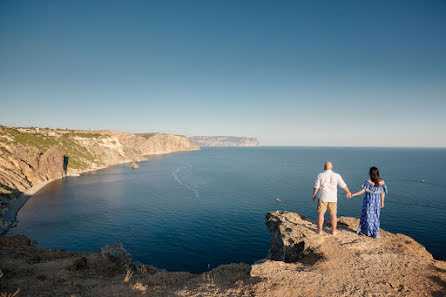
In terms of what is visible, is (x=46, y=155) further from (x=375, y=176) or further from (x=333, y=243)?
(x=375, y=176)

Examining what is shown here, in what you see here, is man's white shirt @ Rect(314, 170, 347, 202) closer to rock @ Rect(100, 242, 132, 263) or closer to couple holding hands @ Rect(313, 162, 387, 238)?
couple holding hands @ Rect(313, 162, 387, 238)

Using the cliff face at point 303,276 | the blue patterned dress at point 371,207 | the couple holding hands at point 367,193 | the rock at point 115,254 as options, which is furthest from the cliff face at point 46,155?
the blue patterned dress at point 371,207

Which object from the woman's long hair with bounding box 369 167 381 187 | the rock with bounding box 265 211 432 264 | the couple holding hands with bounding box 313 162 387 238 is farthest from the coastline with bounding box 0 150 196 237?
the woman's long hair with bounding box 369 167 381 187

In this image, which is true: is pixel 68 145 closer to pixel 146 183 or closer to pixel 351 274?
pixel 146 183

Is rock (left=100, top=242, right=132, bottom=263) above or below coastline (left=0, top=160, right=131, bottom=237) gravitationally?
above

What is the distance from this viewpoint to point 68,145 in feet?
346

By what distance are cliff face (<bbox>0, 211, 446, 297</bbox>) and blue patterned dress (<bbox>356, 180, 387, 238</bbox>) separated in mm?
622

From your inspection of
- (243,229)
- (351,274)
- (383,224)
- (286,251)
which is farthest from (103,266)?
(383,224)

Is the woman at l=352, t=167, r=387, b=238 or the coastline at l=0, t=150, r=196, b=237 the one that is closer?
the woman at l=352, t=167, r=387, b=238

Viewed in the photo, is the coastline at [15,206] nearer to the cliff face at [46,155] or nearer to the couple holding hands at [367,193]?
the cliff face at [46,155]

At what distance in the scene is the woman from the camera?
33.8 ft

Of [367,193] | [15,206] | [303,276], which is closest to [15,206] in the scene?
[15,206]

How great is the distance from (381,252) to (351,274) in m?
2.84

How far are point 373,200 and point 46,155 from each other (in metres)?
99.0
